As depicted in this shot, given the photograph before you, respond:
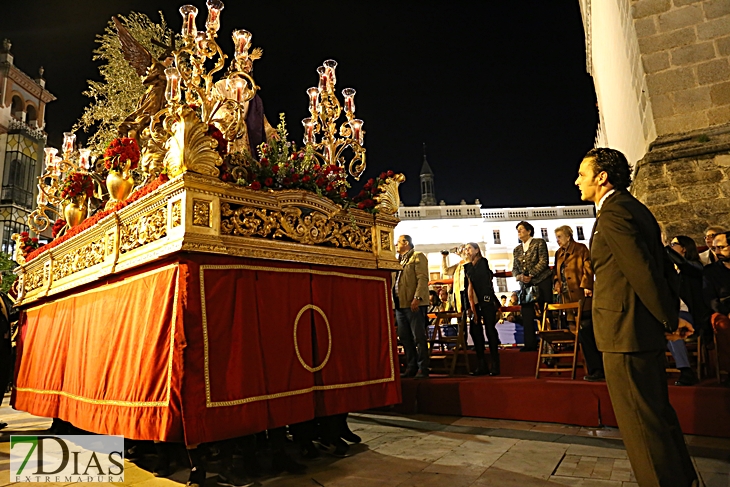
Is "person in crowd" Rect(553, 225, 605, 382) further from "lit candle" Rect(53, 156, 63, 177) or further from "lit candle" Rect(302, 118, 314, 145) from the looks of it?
"lit candle" Rect(53, 156, 63, 177)

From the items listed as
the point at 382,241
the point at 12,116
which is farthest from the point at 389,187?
the point at 12,116

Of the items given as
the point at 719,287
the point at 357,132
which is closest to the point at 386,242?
the point at 357,132

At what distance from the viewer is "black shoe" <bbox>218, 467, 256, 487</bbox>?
2688 millimetres

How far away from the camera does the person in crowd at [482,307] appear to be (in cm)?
534

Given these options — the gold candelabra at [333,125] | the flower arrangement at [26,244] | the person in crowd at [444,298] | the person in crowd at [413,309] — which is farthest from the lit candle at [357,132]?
the person in crowd at [444,298]

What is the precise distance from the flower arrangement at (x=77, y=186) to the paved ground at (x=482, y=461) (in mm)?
2474

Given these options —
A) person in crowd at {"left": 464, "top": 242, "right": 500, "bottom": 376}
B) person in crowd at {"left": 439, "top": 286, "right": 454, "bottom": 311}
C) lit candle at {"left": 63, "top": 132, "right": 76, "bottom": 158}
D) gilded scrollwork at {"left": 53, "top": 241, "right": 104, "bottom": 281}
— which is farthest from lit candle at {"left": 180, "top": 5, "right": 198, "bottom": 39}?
person in crowd at {"left": 439, "top": 286, "right": 454, "bottom": 311}

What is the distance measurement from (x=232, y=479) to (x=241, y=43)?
3.32 meters

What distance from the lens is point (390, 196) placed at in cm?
400

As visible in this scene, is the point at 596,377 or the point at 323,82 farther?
the point at 323,82

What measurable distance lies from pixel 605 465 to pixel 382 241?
2.19 metres

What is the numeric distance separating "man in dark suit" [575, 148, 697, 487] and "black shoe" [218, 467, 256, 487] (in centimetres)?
205

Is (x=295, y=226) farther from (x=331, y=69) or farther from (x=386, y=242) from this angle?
(x=331, y=69)

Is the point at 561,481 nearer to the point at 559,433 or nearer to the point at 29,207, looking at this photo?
the point at 559,433
